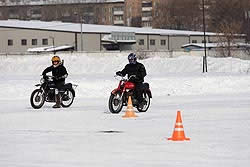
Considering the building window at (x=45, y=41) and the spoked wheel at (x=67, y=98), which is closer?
the spoked wheel at (x=67, y=98)

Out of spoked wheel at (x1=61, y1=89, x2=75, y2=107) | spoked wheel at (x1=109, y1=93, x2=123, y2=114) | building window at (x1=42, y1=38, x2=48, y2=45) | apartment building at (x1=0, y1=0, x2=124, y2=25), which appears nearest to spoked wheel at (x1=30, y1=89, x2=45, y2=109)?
spoked wheel at (x1=61, y1=89, x2=75, y2=107)

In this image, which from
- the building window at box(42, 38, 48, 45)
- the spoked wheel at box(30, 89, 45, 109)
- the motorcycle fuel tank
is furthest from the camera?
the building window at box(42, 38, 48, 45)

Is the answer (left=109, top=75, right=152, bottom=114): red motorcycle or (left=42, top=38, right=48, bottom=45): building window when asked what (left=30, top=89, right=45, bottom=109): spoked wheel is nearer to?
(left=109, top=75, right=152, bottom=114): red motorcycle

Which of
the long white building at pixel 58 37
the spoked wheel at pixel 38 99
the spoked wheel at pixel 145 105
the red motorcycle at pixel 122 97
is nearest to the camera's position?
the red motorcycle at pixel 122 97

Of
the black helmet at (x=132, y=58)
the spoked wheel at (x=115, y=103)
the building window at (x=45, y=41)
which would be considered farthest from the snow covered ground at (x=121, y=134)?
the building window at (x=45, y=41)

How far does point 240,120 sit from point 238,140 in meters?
3.98

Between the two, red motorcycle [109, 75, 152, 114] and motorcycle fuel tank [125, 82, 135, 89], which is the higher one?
motorcycle fuel tank [125, 82, 135, 89]

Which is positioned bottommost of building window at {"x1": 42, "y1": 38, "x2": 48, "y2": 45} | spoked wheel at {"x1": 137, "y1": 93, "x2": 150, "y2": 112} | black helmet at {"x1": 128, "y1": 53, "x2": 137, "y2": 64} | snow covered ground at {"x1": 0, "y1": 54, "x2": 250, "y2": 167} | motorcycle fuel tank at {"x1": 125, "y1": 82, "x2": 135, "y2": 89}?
snow covered ground at {"x1": 0, "y1": 54, "x2": 250, "y2": 167}

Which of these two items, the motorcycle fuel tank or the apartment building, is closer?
the motorcycle fuel tank

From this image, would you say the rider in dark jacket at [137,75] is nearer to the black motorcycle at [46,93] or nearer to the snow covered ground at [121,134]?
the snow covered ground at [121,134]

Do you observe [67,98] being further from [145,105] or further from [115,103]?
[115,103]

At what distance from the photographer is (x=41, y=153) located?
11.3 m

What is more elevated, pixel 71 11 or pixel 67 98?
pixel 71 11

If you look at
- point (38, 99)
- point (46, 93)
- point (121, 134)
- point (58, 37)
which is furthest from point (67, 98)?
point (58, 37)
